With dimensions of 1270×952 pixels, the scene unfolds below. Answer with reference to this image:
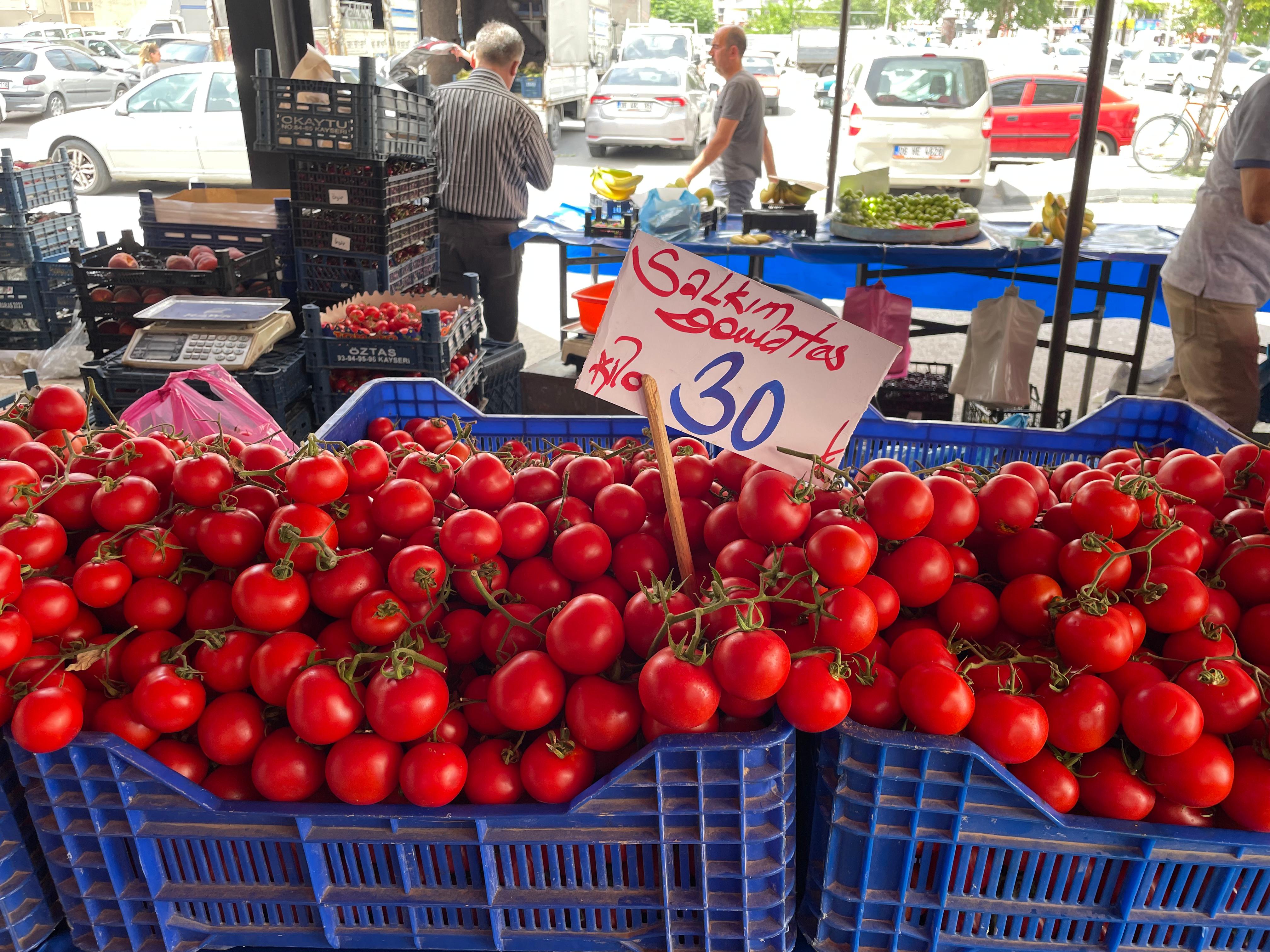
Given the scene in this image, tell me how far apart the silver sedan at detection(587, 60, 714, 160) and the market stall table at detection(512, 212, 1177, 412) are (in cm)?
990

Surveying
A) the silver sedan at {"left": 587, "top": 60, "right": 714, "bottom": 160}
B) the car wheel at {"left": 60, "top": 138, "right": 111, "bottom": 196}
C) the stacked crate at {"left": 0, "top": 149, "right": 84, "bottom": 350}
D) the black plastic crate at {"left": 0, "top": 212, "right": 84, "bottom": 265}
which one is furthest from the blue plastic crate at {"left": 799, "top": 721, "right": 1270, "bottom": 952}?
the silver sedan at {"left": 587, "top": 60, "right": 714, "bottom": 160}

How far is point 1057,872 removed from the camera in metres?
1.24

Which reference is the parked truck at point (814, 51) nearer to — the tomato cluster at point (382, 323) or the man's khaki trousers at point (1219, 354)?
the man's khaki trousers at point (1219, 354)

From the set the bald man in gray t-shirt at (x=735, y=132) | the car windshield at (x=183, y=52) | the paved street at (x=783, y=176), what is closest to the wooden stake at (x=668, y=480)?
the bald man in gray t-shirt at (x=735, y=132)

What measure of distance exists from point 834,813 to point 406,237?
3783 millimetres

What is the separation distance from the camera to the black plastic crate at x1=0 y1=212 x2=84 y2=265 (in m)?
5.65

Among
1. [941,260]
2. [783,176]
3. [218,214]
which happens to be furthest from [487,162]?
[783,176]

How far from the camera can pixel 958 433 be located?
95.5 inches

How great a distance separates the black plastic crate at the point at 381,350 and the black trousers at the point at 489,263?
2034mm

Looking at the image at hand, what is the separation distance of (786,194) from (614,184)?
1.12 meters

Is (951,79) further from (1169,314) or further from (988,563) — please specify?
(988,563)

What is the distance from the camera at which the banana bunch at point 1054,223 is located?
16.6 feet

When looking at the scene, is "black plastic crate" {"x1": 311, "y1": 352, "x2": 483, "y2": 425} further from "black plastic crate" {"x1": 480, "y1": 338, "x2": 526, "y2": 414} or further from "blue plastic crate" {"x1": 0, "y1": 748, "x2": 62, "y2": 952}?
"blue plastic crate" {"x1": 0, "y1": 748, "x2": 62, "y2": 952}

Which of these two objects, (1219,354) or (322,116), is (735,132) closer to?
(322,116)
